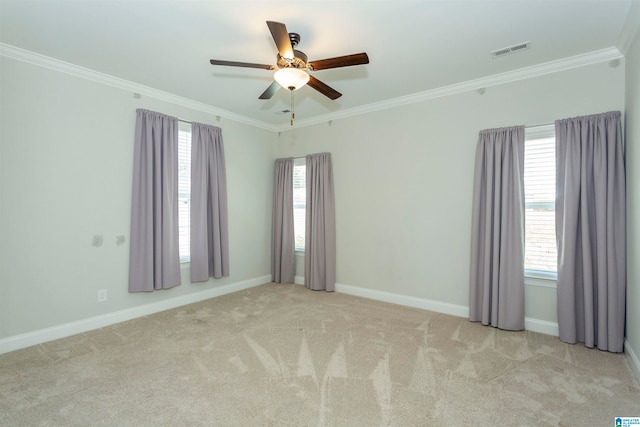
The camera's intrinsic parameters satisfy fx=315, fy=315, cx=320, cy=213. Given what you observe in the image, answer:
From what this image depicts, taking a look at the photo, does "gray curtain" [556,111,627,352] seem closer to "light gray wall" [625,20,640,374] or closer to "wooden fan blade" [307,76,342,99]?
"light gray wall" [625,20,640,374]

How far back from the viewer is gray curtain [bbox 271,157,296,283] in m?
5.33

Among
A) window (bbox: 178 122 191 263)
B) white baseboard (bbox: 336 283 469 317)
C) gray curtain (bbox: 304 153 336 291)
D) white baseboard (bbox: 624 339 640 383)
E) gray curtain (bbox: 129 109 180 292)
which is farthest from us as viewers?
gray curtain (bbox: 304 153 336 291)

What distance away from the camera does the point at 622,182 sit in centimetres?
286

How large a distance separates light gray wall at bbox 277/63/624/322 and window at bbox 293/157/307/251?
51 cm

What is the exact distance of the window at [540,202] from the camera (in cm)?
329

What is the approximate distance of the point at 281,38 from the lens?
84.7 inches

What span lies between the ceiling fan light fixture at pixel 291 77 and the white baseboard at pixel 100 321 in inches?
125

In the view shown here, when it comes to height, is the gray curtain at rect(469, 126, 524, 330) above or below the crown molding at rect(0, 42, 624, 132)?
below

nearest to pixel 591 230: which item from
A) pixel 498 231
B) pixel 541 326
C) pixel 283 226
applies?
pixel 498 231

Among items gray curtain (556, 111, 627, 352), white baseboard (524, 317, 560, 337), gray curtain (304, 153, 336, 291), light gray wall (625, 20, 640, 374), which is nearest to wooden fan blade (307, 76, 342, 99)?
gray curtain (304, 153, 336, 291)

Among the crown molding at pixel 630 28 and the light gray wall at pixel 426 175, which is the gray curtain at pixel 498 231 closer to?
the light gray wall at pixel 426 175

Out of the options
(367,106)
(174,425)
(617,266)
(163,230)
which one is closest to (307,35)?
(367,106)

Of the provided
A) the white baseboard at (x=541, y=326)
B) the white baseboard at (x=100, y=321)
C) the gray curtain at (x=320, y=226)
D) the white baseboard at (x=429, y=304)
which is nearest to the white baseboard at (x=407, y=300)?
the white baseboard at (x=429, y=304)

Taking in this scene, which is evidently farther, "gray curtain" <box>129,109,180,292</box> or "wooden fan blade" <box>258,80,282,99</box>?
"gray curtain" <box>129,109,180,292</box>
